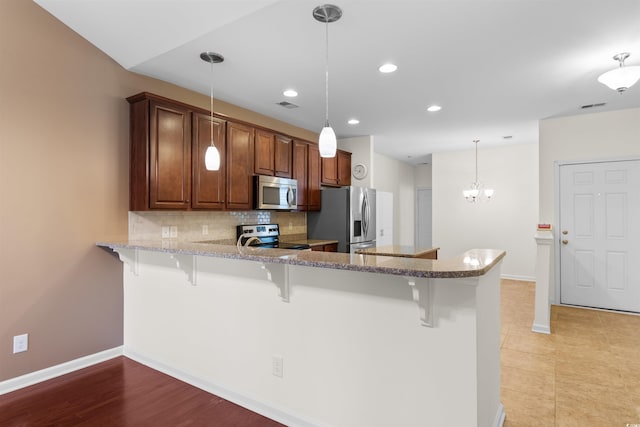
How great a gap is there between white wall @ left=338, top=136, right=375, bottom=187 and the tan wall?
11.7 ft

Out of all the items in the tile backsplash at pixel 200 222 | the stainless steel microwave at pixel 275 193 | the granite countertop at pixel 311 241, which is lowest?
the granite countertop at pixel 311 241

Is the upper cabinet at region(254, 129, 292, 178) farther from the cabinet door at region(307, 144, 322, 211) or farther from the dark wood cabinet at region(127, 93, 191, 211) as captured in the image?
the dark wood cabinet at region(127, 93, 191, 211)

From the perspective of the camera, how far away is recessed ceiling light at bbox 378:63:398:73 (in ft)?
10.1

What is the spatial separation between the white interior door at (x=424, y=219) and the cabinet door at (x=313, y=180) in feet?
14.4

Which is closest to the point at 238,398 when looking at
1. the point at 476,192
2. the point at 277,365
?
the point at 277,365

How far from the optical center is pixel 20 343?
2.58 m

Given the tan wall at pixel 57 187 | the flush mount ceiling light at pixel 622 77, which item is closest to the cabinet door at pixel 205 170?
the tan wall at pixel 57 187

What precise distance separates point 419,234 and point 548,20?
6.75m

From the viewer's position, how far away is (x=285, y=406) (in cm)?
211

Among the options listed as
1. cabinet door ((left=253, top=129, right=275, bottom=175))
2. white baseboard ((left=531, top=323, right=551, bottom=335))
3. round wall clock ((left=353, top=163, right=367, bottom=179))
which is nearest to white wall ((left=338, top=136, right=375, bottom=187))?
round wall clock ((left=353, top=163, right=367, bottom=179))

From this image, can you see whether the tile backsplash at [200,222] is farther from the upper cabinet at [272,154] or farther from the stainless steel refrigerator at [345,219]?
the upper cabinet at [272,154]

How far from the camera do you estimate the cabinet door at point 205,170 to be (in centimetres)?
337

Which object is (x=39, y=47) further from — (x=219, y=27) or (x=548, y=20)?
(x=548, y=20)

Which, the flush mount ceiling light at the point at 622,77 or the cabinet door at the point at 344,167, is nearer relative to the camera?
the flush mount ceiling light at the point at 622,77
